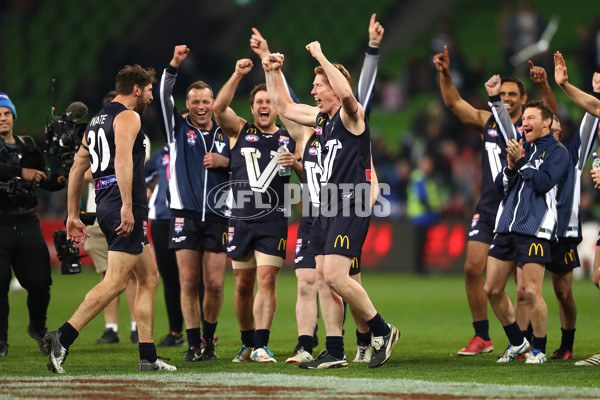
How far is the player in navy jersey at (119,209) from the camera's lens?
7668mm

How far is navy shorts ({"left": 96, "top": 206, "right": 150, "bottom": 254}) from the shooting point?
7793 mm

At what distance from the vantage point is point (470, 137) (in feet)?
75.5

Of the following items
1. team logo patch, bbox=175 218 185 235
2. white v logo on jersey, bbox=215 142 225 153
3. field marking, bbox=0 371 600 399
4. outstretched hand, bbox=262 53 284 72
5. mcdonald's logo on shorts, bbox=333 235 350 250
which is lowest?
field marking, bbox=0 371 600 399

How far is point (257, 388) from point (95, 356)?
3.14 metres

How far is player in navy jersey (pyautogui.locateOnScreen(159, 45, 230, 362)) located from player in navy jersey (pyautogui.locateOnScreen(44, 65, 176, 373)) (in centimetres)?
103

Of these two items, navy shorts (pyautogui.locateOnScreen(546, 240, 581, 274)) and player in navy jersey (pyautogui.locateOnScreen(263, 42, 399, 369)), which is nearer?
player in navy jersey (pyautogui.locateOnScreen(263, 42, 399, 369))

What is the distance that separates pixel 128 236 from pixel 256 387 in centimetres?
189

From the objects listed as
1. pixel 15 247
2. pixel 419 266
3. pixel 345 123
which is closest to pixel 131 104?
pixel 345 123

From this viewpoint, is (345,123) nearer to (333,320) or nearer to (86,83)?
(333,320)

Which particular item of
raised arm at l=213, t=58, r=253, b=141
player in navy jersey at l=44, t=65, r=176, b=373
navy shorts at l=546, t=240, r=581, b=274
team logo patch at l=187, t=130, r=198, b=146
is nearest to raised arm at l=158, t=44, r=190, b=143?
team logo patch at l=187, t=130, r=198, b=146

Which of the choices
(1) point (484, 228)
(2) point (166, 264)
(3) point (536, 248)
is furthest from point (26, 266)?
(3) point (536, 248)

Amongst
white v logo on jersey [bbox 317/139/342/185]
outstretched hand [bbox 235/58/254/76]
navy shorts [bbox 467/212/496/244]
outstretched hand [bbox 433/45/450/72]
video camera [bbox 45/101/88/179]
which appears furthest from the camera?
outstretched hand [bbox 433/45/450/72]

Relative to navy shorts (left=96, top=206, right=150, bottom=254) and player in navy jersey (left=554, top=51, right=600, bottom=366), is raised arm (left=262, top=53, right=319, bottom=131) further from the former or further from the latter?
player in navy jersey (left=554, top=51, right=600, bottom=366)

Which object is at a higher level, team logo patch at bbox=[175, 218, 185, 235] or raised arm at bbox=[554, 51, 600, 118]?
raised arm at bbox=[554, 51, 600, 118]
